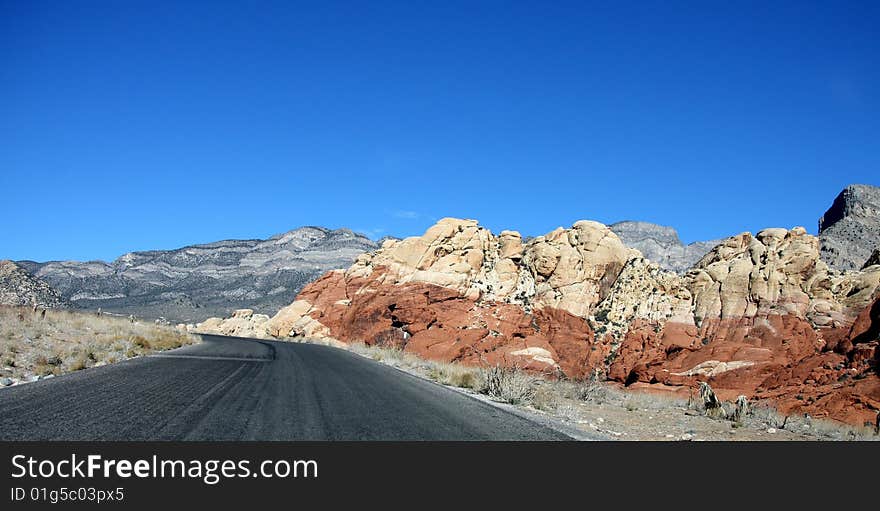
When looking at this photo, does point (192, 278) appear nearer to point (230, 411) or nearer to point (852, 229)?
point (852, 229)

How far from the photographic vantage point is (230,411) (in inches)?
351

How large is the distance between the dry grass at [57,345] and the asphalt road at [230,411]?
3.75ft

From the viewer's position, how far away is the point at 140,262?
17862 centimetres

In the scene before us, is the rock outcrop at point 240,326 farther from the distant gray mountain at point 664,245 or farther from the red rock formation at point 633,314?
the distant gray mountain at point 664,245

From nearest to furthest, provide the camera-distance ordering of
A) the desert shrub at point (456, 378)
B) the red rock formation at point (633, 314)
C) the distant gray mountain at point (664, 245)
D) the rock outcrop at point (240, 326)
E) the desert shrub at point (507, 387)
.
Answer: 1. the desert shrub at point (507, 387)
2. the desert shrub at point (456, 378)
3. the red rock formation at point (633, 314)
4. the rock outcrop at point (240, 326)
5. the distant gray mountain at point (664, 245)

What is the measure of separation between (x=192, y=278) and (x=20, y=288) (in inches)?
4227

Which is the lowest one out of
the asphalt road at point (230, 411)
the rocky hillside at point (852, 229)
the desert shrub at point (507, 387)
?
the desert shrub at point (507, 387)

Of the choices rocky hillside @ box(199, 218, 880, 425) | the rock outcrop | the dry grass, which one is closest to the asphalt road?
the dry grass

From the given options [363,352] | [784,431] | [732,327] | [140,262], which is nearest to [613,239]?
[732,327]

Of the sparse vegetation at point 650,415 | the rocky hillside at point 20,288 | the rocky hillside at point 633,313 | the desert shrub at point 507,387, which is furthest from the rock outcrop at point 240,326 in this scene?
the sparse vegetation at point 650,415

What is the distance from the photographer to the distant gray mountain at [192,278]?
408 feet

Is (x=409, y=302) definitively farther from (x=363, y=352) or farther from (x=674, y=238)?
(x=674, y=238)
